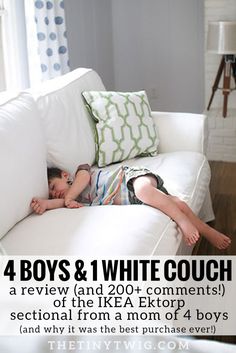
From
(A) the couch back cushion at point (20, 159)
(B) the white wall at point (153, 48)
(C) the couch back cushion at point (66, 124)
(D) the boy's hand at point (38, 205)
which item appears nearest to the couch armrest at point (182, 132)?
(C) the couch back cushion at point (66, 124)

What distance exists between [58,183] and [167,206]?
1.64 ft

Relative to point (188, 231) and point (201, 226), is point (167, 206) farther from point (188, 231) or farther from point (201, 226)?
point (201, 226)

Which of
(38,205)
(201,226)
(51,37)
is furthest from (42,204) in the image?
(51,37)

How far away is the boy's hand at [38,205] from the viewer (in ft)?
6.34

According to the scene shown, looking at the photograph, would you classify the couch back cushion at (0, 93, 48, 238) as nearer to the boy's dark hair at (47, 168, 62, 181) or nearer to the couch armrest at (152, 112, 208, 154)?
the boy's dark hair at (47, 168, 62, 181)

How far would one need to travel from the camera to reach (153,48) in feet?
15.6

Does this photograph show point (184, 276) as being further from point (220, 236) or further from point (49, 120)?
point (49, 120)

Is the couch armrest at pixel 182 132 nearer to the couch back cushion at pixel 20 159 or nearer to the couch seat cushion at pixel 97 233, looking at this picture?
the couch seat cushion at pixel 97 233

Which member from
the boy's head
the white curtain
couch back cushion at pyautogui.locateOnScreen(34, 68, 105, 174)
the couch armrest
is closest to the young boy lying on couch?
the boy's head

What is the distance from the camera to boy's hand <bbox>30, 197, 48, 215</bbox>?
1.93 meters

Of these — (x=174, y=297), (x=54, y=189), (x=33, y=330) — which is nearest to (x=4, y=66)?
(x=54, y=189)

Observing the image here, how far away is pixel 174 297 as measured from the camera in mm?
1695

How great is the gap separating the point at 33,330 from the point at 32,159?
83cm

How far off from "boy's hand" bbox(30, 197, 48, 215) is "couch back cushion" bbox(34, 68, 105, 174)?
0.38m
